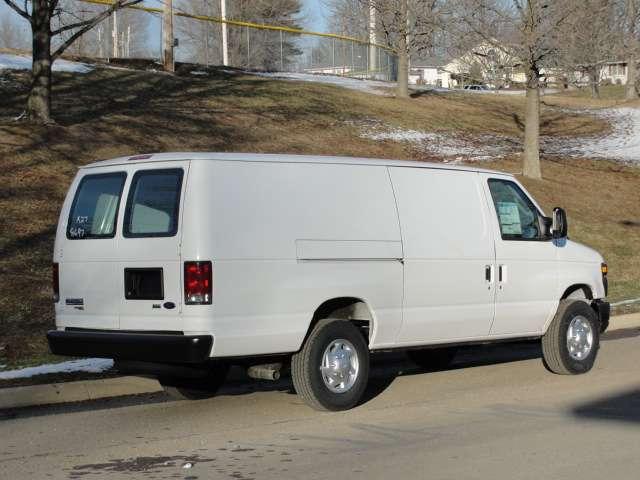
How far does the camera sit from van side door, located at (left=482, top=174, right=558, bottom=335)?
33.6 feet

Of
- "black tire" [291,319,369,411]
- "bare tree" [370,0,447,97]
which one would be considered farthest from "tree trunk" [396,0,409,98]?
"black tire" [291,319,369,411]

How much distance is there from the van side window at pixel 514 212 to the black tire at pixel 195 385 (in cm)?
310

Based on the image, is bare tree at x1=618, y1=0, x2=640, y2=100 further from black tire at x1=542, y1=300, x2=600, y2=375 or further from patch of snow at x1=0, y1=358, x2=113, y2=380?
patch of snow at x1=0, y1=358, x2=113, y2=380

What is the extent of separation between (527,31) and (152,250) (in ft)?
54.6

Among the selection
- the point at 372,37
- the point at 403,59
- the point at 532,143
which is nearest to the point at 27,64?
the point at 403,59

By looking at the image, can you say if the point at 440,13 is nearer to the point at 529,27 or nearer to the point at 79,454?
the point at 529,27

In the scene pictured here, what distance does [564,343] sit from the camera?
1081 cm

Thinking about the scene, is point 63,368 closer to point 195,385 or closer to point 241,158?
point 195,385

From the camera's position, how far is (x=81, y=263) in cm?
870

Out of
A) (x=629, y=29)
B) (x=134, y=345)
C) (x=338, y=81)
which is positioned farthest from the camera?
(x=338, y=81)

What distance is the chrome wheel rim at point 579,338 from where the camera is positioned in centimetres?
1093

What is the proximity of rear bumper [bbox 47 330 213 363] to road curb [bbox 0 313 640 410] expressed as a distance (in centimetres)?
86

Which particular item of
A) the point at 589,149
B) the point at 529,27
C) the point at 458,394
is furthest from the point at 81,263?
the point at 589,149

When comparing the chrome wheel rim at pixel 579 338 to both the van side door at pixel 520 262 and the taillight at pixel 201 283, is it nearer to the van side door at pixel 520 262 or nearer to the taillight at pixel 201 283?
the van side door at pixel 520 262
